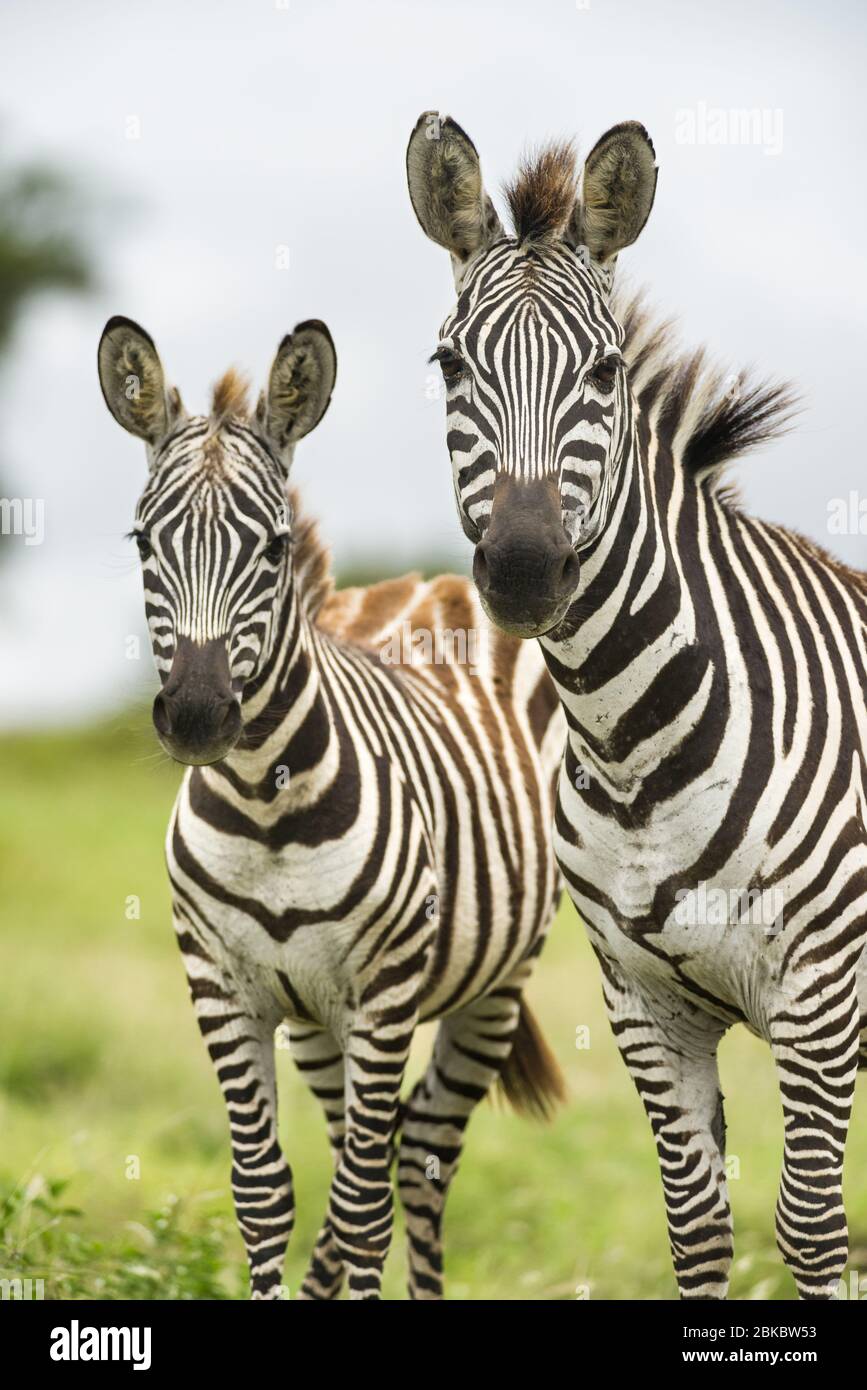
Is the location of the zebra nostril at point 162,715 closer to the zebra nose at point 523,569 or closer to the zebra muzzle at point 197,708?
the zebra muzzle at point 197,708

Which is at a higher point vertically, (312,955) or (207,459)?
(207,459)

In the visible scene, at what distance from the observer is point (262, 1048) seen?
5.70m

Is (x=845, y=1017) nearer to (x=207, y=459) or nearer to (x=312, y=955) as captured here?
(x=312, y=955)

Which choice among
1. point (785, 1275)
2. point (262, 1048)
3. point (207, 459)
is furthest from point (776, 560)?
point (785, 1275)

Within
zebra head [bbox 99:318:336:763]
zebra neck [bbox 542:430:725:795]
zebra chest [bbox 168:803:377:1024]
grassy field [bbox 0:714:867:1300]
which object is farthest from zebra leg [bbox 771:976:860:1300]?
grassy field [bbox 0:714:867:1300]

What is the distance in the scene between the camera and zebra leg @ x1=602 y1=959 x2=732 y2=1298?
16.3 feet

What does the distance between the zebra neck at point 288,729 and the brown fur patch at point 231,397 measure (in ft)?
Answer: 2.27

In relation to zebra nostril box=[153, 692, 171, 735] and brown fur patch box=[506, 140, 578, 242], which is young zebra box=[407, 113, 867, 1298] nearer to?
brown fur patch box=[506, 140, 578, 242]

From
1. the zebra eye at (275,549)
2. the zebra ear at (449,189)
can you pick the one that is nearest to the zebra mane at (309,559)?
the zebra eye at (275,549)

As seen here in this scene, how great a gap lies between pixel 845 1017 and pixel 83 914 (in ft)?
45.5

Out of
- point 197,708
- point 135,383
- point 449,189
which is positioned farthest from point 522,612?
point 135,383

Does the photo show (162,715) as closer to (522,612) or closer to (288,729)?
(288,729)

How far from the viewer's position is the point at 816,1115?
15.0 feet

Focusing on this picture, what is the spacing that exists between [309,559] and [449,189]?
190cm
